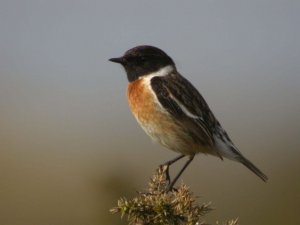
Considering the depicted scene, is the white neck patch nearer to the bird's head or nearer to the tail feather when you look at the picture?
the bird's head

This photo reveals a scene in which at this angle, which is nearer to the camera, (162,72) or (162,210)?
(162,210)

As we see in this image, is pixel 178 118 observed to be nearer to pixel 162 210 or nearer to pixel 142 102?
pixel 142 102

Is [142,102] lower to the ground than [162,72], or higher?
lower

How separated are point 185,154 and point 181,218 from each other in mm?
2574

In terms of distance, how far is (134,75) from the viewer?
8055mm

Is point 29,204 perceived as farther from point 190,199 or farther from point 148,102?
point 190,199

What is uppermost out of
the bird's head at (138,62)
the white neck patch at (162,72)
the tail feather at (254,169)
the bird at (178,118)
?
the bird's head at (138,62)

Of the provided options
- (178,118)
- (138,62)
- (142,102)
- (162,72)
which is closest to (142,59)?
(138,62)

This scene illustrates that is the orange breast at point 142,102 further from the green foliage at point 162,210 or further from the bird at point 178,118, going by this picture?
the green foliage at point 162,210

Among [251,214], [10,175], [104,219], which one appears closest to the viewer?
[104,219]

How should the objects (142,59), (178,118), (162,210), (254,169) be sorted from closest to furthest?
(162,210) → (178,118) → (254,169) → (142,59)

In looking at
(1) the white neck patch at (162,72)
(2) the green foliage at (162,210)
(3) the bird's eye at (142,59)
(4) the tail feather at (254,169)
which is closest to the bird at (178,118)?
(4) the tail feather at (254,169)

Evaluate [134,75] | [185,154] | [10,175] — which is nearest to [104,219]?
[185,154]

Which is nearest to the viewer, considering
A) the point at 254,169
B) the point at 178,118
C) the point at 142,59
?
the point at 178,118
